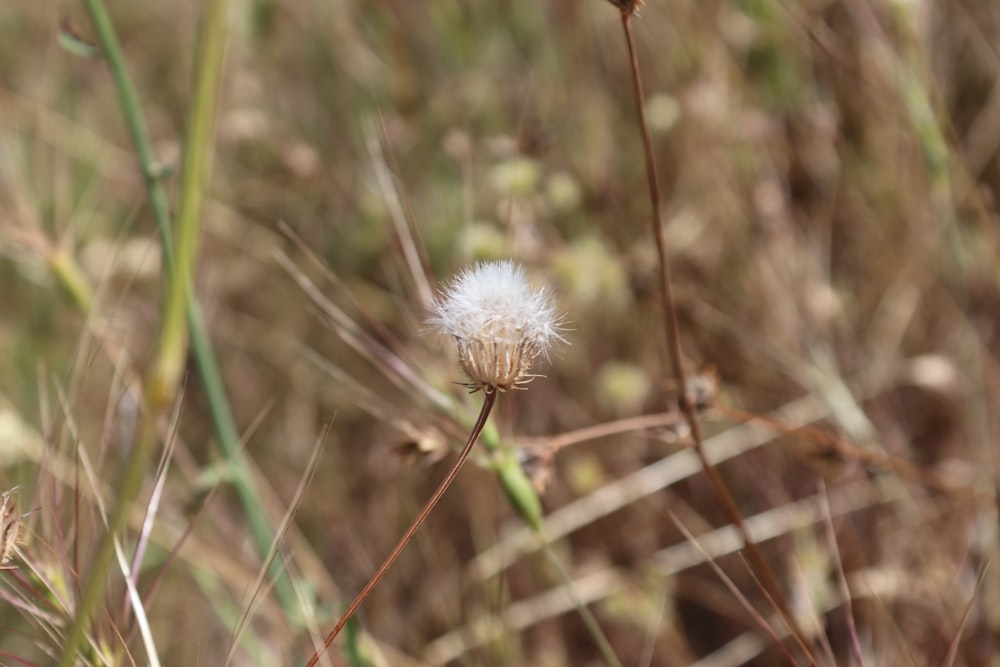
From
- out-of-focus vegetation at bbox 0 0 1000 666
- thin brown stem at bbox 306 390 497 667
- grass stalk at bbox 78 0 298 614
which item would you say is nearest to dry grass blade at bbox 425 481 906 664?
out-of-focus vegetation at bbox 0 0 1000 666

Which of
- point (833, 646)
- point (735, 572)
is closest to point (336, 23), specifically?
point (735, 572)

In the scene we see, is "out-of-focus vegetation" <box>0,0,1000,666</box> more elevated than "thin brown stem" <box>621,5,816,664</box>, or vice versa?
"out-of-focus vegetation" <box>0,0,1000,666</box>

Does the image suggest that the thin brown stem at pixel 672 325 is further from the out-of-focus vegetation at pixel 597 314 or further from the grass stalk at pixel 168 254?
the grass stalk at pixel 168 254

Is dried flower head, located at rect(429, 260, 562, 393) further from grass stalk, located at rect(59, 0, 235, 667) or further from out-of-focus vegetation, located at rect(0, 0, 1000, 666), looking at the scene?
out-of-focus vegetation, located at rect(0, 0, 1000, 666)

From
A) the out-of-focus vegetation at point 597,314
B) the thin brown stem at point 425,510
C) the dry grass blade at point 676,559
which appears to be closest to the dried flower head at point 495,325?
the thin brown stem at point 425,510

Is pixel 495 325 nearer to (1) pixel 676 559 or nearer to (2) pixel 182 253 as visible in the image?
(2) pixel 182 253

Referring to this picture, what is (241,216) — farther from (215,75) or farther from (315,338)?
(215,75)
